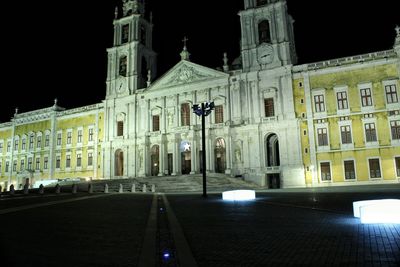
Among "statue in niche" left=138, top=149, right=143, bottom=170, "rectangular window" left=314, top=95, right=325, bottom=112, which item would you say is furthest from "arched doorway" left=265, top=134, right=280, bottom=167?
"statue in niche" left=138, top=149, right=143, bottom=170

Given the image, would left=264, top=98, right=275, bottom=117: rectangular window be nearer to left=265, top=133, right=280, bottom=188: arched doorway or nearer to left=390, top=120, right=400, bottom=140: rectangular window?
left=265, top=133, right=280, bottom=188: arched doorway

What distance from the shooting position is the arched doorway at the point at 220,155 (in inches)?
1411

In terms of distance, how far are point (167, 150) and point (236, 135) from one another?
844cm

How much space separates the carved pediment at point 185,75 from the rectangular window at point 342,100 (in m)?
12.0

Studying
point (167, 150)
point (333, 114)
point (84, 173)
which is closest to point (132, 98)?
point (167, 150)

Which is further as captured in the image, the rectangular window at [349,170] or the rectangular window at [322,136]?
the rectangular window at [322,136]

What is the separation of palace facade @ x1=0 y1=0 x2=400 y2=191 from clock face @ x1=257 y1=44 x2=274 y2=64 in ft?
0.36

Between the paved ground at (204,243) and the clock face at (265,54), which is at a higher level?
the clock face at (265,54)

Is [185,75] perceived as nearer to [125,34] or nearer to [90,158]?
[125,34]

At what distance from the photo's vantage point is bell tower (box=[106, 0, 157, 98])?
42.3 m

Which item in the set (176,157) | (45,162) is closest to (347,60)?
(176,157)

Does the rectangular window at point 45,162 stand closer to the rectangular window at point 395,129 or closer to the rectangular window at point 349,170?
the rectangular window at point 349,170

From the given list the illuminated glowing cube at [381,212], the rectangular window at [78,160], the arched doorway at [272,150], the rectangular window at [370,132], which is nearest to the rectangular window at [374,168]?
the rectangular window at [370,132]

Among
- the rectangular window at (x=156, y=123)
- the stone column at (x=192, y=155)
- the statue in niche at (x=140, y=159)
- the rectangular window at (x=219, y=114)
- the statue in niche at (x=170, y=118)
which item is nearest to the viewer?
the stone column at (x=192, y=155)
